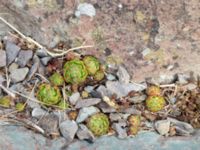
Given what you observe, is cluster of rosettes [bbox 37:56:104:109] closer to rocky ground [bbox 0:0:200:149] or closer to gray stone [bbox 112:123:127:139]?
rocky ground [bbox 0:0:200:149]

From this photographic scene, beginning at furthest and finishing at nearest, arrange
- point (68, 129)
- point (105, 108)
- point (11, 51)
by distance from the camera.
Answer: point (11, 51) < point (105, 108) < point (68, 129)

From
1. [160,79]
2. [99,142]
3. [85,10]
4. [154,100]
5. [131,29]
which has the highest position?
[85,10]

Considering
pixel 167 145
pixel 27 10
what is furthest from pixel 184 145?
pixel 27 10

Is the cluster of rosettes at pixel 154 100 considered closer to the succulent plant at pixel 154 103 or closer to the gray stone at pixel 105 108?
the succulent plant at pixel 154 103

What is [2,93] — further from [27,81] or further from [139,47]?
[139,47]

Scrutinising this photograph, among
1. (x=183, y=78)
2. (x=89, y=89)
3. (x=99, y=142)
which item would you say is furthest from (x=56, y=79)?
(x=183, y=78)

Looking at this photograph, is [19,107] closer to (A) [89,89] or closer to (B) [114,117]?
(A) [89,89]

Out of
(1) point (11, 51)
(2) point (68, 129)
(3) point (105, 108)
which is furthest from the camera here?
(1) point (11, 51)

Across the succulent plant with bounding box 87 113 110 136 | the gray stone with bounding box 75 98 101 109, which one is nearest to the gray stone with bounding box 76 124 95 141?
the succulent plant with bounding box 87 113 110 136
